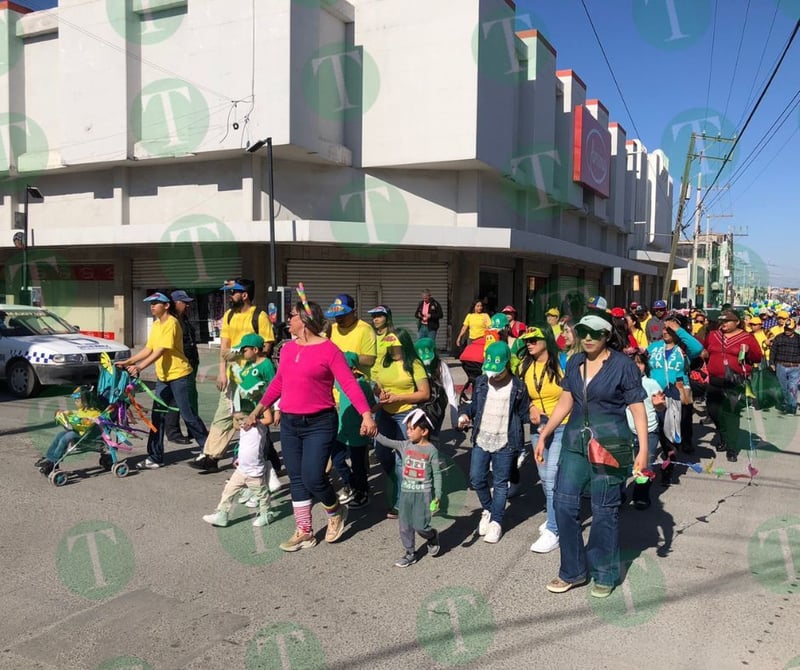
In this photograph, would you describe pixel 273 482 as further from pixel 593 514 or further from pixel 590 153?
pixel 590 153

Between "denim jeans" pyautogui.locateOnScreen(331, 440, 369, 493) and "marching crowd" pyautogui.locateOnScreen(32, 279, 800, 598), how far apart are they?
0.01m

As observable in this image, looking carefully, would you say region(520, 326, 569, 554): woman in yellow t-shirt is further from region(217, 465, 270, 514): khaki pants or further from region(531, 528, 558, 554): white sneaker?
region(217, 465, 270, 514): khaki pants

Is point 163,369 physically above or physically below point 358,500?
above

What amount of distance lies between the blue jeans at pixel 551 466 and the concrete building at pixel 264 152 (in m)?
12.4

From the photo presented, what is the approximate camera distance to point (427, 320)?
1566 cm

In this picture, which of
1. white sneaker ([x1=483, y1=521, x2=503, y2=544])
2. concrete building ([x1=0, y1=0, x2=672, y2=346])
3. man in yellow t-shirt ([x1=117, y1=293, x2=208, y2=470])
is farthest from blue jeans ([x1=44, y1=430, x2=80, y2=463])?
concrete building ([x1=0, y1=0, x2=672, y2=346])

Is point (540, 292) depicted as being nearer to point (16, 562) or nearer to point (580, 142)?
point (580, 142)

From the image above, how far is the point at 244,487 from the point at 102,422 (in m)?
1.96

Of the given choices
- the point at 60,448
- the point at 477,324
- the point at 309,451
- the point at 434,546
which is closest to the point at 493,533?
the point at 434,546

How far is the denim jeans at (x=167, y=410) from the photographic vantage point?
6.81 metres

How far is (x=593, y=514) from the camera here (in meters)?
3.96

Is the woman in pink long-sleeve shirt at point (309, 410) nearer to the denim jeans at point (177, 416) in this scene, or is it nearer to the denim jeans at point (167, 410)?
the denim jeans at point (167, 410)

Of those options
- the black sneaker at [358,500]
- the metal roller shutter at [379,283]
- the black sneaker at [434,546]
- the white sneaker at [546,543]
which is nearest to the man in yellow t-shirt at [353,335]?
the black sneaker at [358,500]

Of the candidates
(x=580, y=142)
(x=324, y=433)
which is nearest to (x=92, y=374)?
(x=324, y=433)
